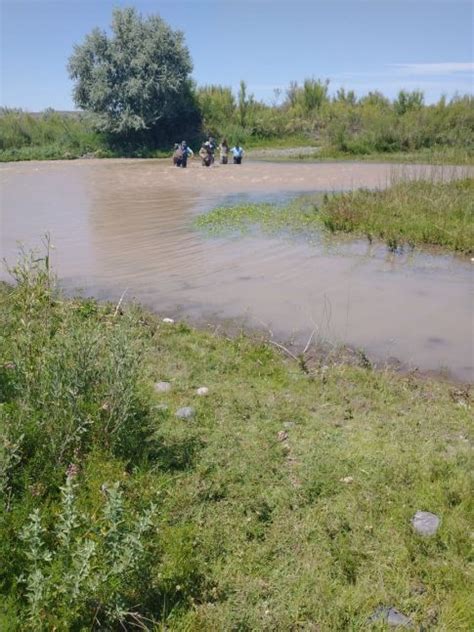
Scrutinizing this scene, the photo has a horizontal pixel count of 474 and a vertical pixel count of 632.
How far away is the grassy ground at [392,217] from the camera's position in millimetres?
11430

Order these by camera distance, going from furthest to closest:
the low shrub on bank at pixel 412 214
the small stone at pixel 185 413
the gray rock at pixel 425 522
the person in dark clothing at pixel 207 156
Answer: the person in dark clothing at pixel 207 156 < the low shrub on bank at pixel 412 214 < the small stone at pixel 185 413 < the gray rock at pixel 425 522

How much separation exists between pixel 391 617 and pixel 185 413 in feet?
7.29

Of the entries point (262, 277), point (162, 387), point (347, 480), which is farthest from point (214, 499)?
point (262, 277)

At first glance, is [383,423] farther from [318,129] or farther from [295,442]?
[318,129]

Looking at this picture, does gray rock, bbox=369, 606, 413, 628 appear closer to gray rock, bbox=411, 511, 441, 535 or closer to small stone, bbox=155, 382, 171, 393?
gray rock, bbox=411, 511, 441, 535

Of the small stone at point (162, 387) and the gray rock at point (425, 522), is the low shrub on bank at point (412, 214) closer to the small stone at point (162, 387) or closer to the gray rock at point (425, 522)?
the small stone at point (162, 387)

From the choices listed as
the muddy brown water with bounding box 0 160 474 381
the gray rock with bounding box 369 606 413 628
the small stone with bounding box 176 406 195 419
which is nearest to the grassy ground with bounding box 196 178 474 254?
the muddy brown water with bounding box 0 160 474 381

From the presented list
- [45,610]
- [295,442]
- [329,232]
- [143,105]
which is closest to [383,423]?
[295,442]

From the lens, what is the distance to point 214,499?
3.57 meters

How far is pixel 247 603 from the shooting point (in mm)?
2846

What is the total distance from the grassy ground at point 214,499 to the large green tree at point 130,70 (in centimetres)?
3546

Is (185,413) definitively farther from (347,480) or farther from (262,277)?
(262,277)

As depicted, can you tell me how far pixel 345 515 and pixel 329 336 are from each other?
3526mm

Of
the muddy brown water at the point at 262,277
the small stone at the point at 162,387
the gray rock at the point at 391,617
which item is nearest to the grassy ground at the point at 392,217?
the muddy brown water at the point at 262,277
